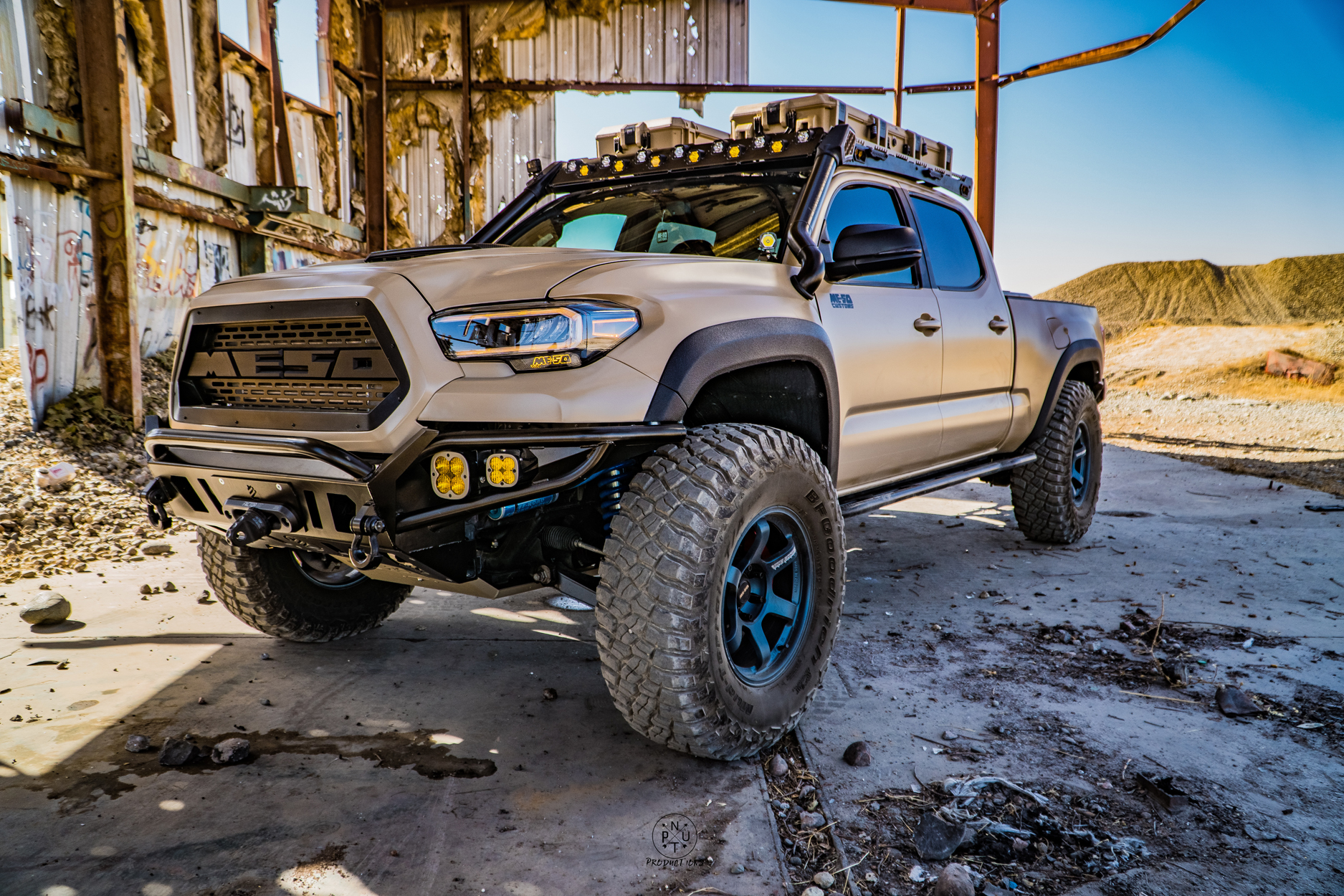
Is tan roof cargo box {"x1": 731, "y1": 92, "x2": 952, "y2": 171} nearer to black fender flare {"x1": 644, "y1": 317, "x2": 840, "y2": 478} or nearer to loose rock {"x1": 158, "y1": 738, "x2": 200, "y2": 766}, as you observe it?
black fender flare {"x1": 644, "y1": 317, "x2": 840, "y2": 478}

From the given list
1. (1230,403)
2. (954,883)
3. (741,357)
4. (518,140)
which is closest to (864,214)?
(741,357)

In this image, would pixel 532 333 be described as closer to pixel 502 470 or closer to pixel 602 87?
pixel 502 470

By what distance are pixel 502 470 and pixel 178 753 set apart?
1.36 m

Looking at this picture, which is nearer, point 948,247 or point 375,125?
point 948,247

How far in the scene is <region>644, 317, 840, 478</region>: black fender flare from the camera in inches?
89.3

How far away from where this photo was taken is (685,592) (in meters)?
2.18

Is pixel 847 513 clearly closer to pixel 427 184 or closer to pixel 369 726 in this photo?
pixel 369 726

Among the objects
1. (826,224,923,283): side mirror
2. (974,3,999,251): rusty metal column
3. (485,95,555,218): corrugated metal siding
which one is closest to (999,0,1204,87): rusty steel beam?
(974,3,999,251): rusty metal column

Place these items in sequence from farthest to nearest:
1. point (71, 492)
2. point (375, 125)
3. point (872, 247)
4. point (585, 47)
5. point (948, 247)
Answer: point (585, 47) < point (375, 125) < point (71, 492) < point (948, 247) < point (872, 247)

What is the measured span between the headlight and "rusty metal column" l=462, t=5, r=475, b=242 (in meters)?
8.96

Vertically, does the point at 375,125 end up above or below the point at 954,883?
above

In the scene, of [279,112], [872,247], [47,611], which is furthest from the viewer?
[279,112]

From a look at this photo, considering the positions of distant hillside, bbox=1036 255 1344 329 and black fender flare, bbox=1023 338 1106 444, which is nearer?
black fender flare, bbox=1023 338 1106 444

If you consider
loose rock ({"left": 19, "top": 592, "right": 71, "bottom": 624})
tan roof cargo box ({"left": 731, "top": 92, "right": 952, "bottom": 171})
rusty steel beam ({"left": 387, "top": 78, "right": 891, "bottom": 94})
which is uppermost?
rusty steel beam ({"left": 387, "top": 78, "right": 891, "bottom": 94})
